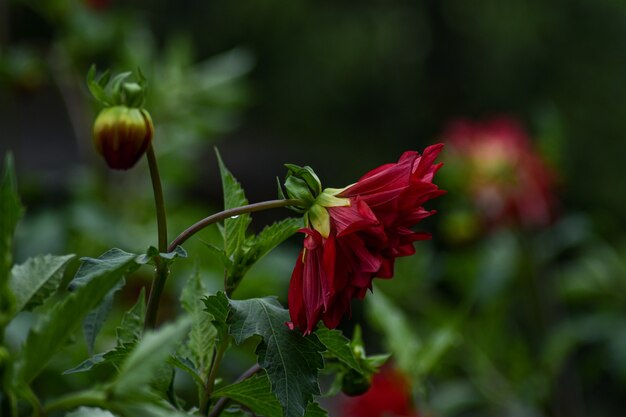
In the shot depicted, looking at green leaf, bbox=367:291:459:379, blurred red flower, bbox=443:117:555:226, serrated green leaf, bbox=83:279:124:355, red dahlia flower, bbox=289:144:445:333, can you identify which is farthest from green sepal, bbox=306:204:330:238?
blurred red flower, bbox=443:117:555:226

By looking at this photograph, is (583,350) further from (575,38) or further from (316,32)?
(316,32)

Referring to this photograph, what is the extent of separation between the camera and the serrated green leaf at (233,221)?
485mm

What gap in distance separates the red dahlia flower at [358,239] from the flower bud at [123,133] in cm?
10

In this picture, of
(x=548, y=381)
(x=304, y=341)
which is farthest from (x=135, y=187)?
(x=304, y=341)

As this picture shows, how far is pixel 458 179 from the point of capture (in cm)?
149

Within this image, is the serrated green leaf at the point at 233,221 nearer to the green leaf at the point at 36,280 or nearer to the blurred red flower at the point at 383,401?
the green leaf at the point at 36,280

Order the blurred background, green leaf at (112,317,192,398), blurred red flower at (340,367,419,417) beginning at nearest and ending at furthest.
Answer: green leaf at (112,317,192,398) → blurred red flower at (340,367,419,417) → the blurred background

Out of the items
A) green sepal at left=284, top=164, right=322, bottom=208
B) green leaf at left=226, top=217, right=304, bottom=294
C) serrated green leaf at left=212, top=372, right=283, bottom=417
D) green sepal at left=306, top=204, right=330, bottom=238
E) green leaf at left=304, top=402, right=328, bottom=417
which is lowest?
green leaf at left=304, top=402, right=328, bottom=417

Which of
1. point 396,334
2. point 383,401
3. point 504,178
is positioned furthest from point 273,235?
point 504,178

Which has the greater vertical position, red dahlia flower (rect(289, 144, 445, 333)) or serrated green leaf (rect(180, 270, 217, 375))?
red dahlia flower (rect(289, 144, 445, 333))

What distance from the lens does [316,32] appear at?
435 centimetres

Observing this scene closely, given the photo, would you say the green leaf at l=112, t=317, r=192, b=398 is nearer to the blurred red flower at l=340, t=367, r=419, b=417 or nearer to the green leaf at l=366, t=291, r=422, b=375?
the green leaf at l=366, t=291, r=422, b=375

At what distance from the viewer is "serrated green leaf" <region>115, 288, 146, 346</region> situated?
18.2 inches

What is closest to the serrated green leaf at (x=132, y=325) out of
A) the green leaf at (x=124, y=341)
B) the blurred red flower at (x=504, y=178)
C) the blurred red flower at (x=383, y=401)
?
the green leaf at (x=124, y=341)
